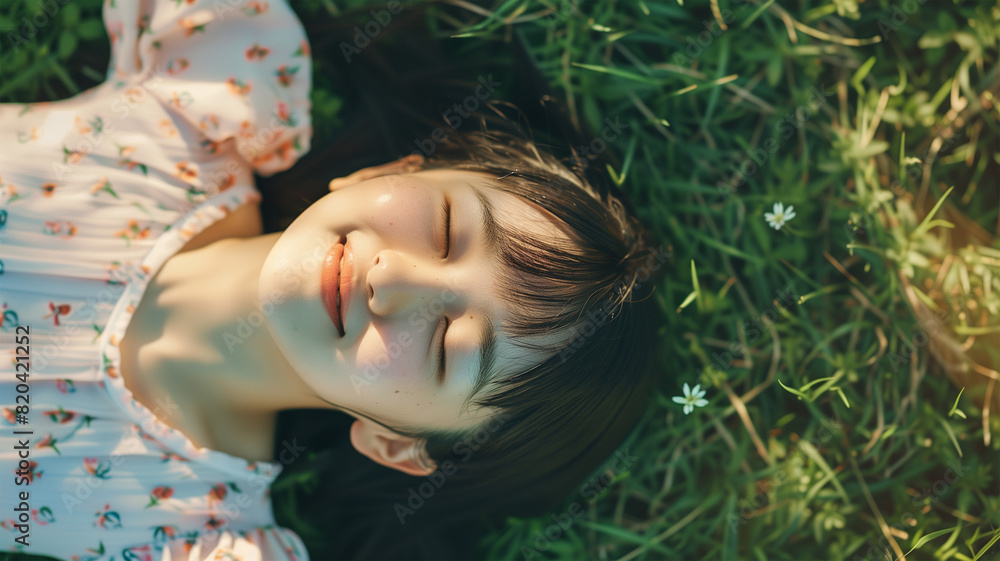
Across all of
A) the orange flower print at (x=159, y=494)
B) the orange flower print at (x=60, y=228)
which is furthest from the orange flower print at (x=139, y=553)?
the orange flower print at (x=60, y=228)

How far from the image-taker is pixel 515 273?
147cm

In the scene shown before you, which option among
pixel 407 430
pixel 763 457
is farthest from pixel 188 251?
pixel 763 457

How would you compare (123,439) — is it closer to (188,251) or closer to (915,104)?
(188,251)

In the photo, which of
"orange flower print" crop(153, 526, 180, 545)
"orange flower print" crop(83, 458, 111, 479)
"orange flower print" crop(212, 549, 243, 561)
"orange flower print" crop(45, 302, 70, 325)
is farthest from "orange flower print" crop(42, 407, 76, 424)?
"orange flower print" crop(212, 549, 243, 561)

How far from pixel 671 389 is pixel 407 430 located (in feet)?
2.93

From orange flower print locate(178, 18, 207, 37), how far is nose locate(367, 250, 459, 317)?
3.25 feet

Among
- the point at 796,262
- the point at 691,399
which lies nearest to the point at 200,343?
the point at 691,399

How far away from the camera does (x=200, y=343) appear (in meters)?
1.80

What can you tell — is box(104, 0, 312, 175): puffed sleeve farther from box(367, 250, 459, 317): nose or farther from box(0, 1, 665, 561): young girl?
box(367, 250, 459, 317): nose

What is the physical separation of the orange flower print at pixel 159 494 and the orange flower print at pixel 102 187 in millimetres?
815

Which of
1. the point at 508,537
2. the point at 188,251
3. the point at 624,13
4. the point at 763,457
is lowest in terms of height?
the point at 508,537

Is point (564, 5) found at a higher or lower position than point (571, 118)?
higher

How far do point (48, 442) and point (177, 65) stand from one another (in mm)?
1093

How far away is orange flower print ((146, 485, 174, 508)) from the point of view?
5.90 feet
